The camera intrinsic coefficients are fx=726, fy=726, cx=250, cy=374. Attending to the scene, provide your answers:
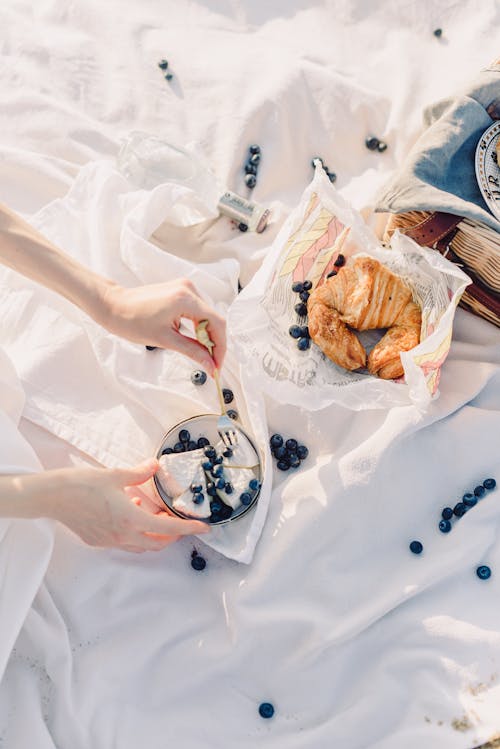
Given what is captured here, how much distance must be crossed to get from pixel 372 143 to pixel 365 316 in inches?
22.5

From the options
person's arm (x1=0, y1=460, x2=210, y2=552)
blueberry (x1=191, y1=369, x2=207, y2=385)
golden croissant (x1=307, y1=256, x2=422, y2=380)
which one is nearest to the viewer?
person's arm (x1=0, y1=460, x2=210, y2=552)

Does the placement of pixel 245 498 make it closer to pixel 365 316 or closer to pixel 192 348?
pixel 192 348

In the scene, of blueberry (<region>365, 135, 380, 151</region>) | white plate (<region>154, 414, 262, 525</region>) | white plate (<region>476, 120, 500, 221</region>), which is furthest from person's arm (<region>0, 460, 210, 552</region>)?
blueberry (<region>365, 135, 380, 151</region>)

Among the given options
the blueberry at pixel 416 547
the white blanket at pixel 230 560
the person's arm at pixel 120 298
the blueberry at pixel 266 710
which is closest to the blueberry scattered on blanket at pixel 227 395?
the white blanket at pixel 230 560

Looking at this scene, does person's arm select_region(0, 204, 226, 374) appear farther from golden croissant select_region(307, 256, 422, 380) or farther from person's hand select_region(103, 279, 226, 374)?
golden croissant select_region(307, 256, 422, 380)

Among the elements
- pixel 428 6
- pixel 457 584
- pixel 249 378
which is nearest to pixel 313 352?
pixel 249 378

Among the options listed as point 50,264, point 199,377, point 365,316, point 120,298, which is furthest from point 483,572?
point 50,264

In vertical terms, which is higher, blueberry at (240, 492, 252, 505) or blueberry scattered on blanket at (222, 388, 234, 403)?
blueberry scattered on blanket at (222, 388, 234, 403)

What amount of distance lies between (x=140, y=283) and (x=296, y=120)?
0.57 metres

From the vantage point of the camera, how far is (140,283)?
1.48 m

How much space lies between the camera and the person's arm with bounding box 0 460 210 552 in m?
1.16

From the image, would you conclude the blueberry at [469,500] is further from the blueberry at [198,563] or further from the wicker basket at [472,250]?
the blueberry at [198,563]

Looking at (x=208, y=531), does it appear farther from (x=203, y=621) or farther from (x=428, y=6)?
(x=428, y=6)

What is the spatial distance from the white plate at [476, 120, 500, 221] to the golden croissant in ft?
0.68
